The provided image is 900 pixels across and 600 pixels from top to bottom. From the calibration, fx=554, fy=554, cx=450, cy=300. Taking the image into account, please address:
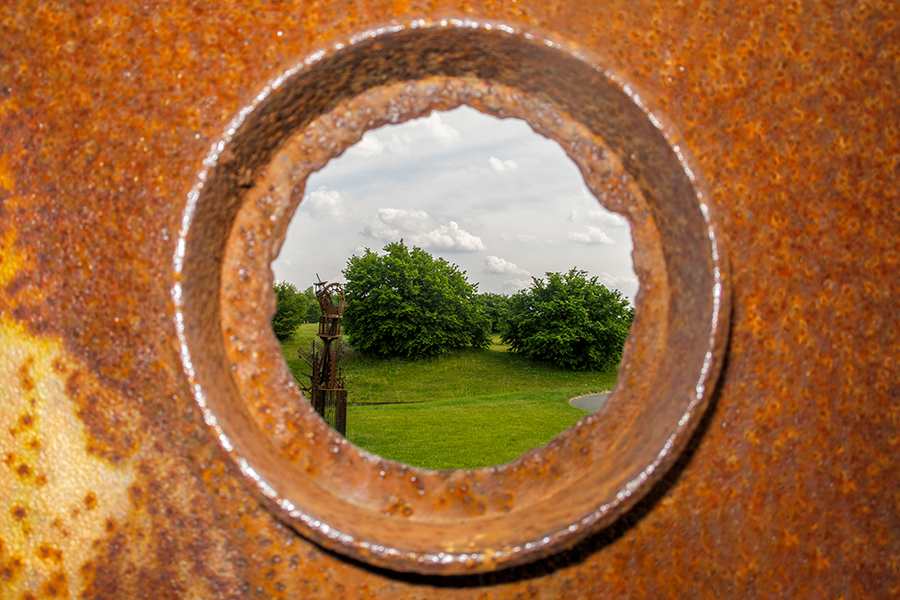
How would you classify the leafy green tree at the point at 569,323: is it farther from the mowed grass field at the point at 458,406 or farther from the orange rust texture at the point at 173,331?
the orange rust texture at the point at 173,331

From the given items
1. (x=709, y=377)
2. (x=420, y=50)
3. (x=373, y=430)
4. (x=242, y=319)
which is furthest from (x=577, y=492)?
(x=373, y=430)

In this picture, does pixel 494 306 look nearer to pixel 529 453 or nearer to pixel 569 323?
pixel 569 323

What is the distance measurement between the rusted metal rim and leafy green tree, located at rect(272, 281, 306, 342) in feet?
112

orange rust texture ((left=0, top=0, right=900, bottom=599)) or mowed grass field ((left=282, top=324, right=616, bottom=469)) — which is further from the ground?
orange rust texture ((left=0, top=0, right=900, bottom=599))

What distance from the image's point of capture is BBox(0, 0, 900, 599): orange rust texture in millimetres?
1261

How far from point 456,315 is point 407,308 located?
2.93 metres

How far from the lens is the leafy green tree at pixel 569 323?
2986 cm

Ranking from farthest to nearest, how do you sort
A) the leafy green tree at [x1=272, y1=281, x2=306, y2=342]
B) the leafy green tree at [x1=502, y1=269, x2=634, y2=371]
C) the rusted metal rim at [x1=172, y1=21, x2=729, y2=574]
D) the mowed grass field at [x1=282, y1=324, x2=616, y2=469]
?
the leafy green tree at [x1=272, y1=281, x2=306, y2=342], the leafy green tree at [x1=502, y1=269, x2=634, y2=371], the mowed grass field at [x1=282, y1=324, x2=616, y2=469], the rusted metal rim at [x1=172, y1=21, x2=729, y2=574]

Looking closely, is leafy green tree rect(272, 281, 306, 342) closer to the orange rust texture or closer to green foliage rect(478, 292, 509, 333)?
green foliage rect(478, 292, 509, 333)

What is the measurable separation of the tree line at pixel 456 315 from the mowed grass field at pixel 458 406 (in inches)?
36.0

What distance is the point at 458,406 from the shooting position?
19719 mm

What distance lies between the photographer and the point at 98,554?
4.21ft

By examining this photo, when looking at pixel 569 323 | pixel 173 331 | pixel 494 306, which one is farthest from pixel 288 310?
pixel 173 331

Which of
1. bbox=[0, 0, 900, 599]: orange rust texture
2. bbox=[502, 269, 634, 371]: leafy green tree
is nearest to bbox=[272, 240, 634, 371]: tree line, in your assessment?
bbox=[502, 269, 634, 371]: leafy green tree
